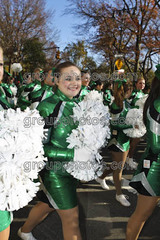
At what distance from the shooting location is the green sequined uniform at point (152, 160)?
79.4 inches

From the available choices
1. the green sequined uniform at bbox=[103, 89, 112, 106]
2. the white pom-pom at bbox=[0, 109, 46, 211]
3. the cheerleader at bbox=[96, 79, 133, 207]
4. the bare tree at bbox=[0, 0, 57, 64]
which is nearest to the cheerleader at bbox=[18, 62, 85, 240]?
the white pom-pom at bbox=[0, 109, 46, 211]

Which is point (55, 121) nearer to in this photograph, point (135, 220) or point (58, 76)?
point (58, 76)

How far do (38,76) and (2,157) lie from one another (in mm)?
4799

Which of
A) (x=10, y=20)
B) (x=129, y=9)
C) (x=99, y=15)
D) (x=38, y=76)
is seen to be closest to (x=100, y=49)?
(x=99, y=15)

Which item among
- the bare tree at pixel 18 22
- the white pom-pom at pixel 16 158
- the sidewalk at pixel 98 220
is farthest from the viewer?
the bare tree at pixel 18 22

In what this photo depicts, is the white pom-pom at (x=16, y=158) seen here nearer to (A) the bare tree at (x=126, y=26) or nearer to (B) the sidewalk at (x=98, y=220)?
(B) the sidewalk at (x=98, y=220)

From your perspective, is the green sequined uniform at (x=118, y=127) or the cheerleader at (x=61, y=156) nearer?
the cheerleader at (x=61, y=156)

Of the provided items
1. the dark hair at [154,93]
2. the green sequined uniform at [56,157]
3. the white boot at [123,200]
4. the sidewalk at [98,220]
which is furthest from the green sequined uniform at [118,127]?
the green sequined uniform at [56,157]

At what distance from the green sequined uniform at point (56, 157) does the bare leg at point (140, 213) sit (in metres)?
0.60

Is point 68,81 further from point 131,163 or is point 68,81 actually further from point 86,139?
point 131,163

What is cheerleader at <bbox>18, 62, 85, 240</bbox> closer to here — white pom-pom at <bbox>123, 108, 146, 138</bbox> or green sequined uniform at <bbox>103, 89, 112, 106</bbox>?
white pom-pom at <bbox>123, 108, 146, 138</bbox>

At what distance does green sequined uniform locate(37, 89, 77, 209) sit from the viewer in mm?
1947

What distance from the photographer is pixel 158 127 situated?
2.00 metres

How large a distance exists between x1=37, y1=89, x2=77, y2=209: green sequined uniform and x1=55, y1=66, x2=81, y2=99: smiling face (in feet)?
0.59
